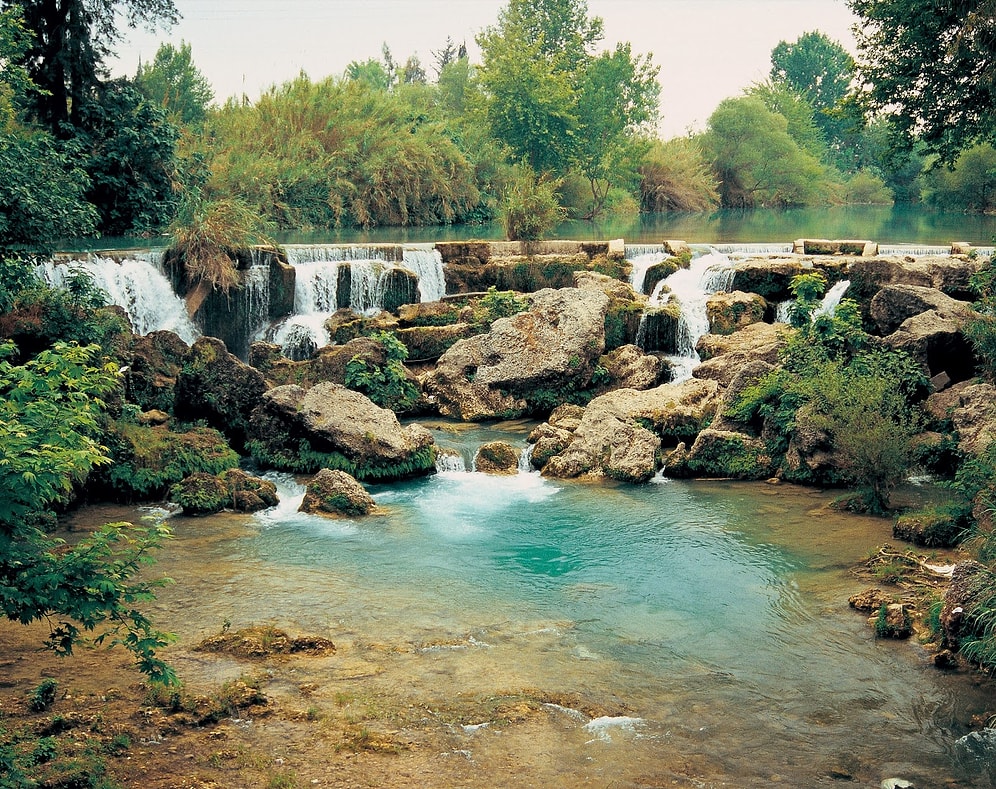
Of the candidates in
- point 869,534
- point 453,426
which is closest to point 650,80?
point 453,426

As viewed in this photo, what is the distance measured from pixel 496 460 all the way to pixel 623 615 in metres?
Result: 4.99

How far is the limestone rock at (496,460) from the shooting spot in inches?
539

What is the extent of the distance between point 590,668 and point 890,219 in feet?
136

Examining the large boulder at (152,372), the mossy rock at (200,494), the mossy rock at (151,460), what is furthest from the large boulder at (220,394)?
the mossy rock at (200,494)

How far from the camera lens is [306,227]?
110 ft

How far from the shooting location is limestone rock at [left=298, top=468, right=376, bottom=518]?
38.9 feet

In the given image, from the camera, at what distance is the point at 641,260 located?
22.2 meters

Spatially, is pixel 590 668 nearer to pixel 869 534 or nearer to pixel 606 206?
pixel 869 534

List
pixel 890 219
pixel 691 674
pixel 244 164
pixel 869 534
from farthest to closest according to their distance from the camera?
pixel 890 219
pixel 244 164
pixel 869 534
pixel 691 674

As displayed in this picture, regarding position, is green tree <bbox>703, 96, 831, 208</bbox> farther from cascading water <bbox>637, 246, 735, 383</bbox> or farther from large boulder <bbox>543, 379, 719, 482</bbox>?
large boulder <bbox>543, 379, 719, 482</bbox>

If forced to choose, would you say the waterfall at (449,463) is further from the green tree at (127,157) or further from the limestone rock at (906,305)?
the green tree at (127,157)

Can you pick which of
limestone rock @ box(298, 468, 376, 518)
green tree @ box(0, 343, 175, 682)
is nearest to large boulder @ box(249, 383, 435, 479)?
limestone rock @ box(298, 468, 376, 518)

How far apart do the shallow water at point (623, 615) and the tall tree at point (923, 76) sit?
26.4 ft

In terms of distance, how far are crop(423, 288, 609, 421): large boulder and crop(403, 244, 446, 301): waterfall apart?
446 cm
